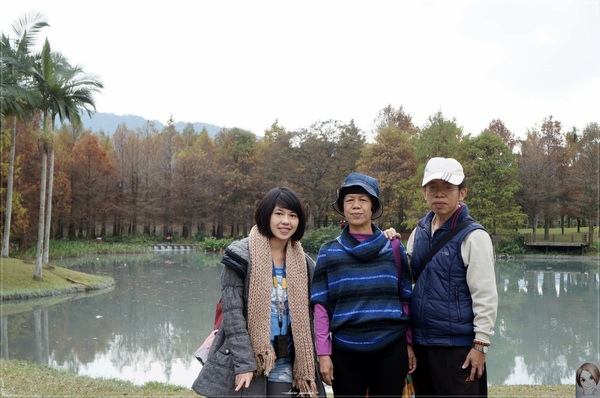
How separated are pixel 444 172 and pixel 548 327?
8.33 metres

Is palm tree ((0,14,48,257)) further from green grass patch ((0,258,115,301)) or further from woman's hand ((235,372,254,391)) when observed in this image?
woman's hand ((235,372,254,391))

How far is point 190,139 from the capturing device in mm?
40875

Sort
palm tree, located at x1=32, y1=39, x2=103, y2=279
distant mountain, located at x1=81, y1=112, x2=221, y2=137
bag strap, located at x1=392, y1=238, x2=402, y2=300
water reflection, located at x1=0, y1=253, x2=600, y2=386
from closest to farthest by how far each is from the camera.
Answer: bag strap, located at x1=392, y1=238, x2=402, y2=300 → water reflection, located at x1=0, y1=253, x2=600, y2=386 → palm tree, located at x1=32, y1=39, x2=103, y2=279 → distant mountain, located at x1=81, y1=112, x2=221, y2=137

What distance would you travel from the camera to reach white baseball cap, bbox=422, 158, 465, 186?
224cm

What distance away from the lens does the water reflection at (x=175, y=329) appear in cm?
681

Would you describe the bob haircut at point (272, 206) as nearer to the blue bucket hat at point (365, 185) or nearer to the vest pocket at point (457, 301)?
the blue bucket hat at point (365, 185)

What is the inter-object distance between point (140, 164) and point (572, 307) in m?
28.0

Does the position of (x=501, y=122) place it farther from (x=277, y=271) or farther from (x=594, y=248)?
(x=277, y=271)

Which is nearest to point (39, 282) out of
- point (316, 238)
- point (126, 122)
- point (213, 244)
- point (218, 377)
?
point (218, 377)

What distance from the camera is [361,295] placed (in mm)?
2102

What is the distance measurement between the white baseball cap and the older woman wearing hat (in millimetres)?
362

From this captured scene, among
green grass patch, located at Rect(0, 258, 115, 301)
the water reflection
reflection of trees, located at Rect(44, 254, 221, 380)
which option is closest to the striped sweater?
the water reflection

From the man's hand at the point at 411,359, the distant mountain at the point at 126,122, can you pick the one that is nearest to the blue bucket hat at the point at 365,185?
the man's hand at the point at 411,359

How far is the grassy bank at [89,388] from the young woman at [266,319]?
2.94 metres
